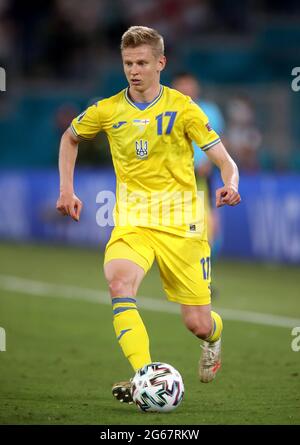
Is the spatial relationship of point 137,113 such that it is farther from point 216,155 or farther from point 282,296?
point 282,296

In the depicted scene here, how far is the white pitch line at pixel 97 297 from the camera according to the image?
11.2 m

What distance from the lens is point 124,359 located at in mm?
9141

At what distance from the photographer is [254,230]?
16.4 m

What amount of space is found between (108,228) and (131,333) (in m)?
11.9

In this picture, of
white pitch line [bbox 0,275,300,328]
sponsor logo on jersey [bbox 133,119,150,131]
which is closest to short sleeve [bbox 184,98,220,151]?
sponsor logo on jersey [bbox 133,119,150,131]

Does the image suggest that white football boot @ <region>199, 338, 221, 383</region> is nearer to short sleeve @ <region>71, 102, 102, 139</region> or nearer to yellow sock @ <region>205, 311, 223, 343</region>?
yellow sock @ <region>205, 311, 223, 343</region>

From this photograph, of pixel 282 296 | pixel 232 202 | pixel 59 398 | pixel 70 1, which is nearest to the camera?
pixel 232 202

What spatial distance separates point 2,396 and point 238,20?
1635cm

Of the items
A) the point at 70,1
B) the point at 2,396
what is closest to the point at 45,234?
the point at 70,1

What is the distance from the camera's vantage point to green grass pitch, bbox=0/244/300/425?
6.84 m

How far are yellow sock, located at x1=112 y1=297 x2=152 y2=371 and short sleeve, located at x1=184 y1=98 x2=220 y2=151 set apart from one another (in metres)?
1.07

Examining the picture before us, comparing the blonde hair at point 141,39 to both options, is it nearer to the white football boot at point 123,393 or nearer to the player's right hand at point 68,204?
the player's right hand at point 68,204

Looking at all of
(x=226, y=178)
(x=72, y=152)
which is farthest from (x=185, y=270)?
(x=72, y=152)

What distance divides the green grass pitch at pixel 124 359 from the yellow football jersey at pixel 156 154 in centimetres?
115
